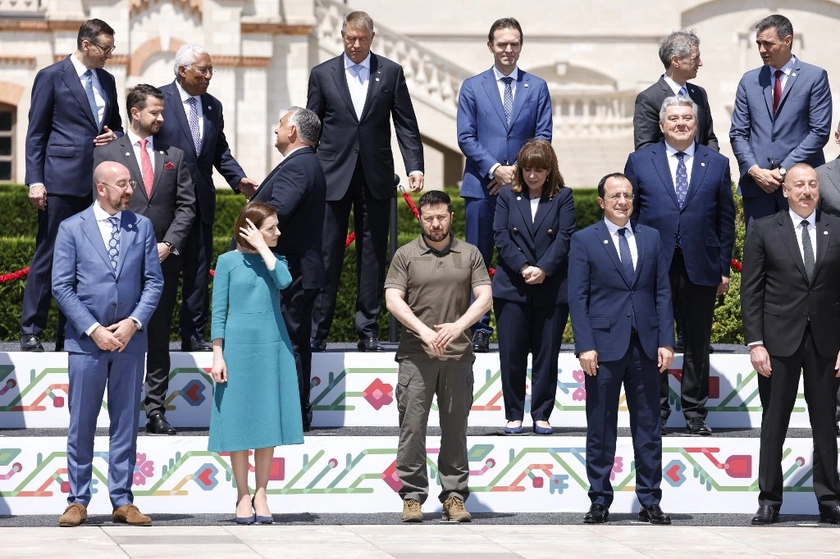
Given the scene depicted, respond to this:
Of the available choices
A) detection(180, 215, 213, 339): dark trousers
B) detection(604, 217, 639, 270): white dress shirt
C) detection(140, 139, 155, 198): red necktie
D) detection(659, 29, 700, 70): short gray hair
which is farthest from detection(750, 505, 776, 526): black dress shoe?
detection(140, 139, 155, 198): red necktie

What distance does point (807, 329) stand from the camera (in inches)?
344

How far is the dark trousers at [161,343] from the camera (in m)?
9.26

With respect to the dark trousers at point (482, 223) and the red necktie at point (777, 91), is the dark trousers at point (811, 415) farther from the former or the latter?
the dark trousers at point (482, 223)

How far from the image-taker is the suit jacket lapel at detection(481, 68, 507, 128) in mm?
10414

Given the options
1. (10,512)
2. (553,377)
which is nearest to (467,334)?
(553,377)

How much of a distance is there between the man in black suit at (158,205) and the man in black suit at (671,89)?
9.87 feet

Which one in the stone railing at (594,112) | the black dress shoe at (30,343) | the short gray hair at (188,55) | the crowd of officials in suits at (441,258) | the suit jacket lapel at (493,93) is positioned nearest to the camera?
the crowd of officials in suits at (441,258)

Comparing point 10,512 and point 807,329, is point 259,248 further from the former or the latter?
point 807,329

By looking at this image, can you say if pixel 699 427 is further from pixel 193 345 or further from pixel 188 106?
pixel 188 106

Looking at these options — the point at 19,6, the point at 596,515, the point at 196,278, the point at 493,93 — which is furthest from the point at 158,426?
the point at 19,6

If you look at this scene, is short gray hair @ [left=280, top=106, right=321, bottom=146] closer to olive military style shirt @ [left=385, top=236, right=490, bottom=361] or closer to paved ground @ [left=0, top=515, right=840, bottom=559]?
olive military style shirt @ [left=385, top=236, right=490, bottom=361]

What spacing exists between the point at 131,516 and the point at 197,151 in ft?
9.17

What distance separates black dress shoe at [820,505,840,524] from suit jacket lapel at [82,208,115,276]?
169 inches

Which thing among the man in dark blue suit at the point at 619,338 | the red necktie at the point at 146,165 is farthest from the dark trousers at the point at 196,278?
the man in dark blue suit at the point at 619,338
